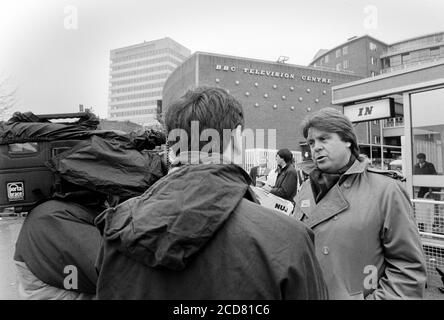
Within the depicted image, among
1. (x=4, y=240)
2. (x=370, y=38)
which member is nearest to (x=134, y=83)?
(x=370, y=38)

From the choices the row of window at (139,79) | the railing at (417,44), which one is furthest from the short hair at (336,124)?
the railing at (417,44)

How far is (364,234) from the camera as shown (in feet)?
5.55

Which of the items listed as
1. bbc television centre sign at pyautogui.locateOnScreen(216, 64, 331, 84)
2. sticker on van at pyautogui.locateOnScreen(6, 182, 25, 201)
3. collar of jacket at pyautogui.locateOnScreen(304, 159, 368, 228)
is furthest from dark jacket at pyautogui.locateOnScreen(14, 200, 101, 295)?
bbc television centre sign at pyautogui.locateOnScreen(216, 64, 331, 84)

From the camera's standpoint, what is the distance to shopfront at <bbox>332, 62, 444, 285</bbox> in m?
5.05

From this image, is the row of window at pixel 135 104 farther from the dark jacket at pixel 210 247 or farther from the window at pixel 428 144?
the dark jacket at pixel 210 247

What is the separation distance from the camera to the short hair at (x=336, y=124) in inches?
77.1

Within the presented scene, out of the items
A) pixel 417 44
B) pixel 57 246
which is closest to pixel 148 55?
pixel 57 246

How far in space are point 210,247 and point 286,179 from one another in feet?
15.3

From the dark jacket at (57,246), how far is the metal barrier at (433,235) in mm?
4839

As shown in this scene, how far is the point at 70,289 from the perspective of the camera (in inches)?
65.2

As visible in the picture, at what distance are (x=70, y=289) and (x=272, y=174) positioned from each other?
6477 mm

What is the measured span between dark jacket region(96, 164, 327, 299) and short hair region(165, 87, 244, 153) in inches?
6.9

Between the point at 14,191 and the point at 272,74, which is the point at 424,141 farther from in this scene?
the point at 272,74
